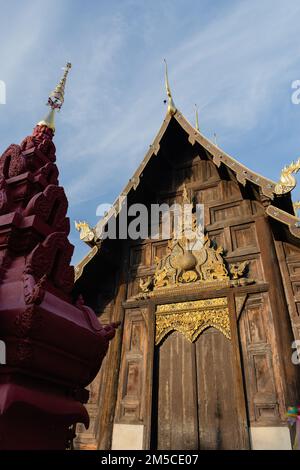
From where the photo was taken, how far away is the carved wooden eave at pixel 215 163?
624 centimetres

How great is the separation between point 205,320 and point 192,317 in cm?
28

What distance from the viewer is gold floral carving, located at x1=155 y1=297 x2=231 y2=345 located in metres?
6.38

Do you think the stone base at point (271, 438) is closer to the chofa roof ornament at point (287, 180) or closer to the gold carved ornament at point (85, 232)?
the chofa roof ornament at point (287, 180)

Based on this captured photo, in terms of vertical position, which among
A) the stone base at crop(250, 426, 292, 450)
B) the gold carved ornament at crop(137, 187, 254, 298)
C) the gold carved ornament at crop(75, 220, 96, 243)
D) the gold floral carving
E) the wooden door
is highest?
the gold carved ornament at crop(75, 220, 96, 243)

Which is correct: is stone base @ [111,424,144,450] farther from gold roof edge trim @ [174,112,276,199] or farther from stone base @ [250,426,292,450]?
gold roof edge trim @ [174,112,276,199]

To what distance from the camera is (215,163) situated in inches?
294

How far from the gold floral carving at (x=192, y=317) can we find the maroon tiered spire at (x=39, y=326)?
4.07 m

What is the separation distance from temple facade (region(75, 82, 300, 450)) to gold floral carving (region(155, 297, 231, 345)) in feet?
0.07

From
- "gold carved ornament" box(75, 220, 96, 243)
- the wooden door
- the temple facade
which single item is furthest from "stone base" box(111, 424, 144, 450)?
"gold carved ornament" box(75, 220, 96, 243)

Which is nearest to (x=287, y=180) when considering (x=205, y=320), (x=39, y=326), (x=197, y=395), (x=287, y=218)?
(x=287, y=218)

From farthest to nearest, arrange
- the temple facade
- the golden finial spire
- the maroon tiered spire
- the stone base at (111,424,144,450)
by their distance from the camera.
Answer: the stone base at (111,424,144,450)
the temple facade
the golden finial spire
the maroon tiered spire

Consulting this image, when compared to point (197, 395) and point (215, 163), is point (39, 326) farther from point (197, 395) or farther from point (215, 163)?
point (215, 163)

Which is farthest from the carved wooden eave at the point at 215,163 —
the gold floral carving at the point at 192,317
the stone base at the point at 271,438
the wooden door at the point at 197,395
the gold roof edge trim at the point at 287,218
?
the stone base at the point at 271,438
